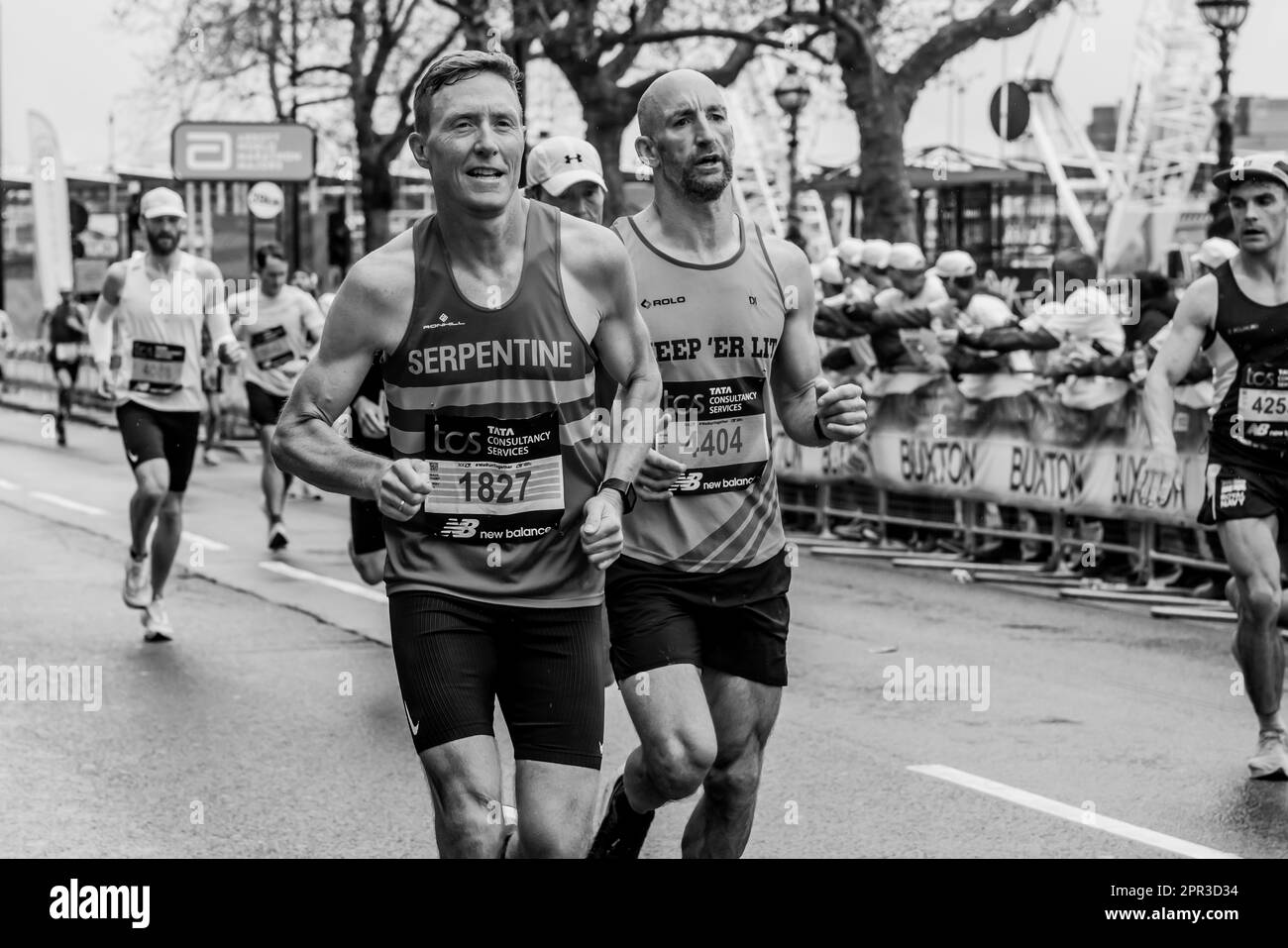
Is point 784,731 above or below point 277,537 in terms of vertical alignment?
above

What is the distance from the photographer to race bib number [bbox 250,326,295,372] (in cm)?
1575

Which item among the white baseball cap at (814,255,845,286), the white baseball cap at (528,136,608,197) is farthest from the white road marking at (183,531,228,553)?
the white baseball cap at (528,136,608,197)

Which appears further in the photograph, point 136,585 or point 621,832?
point 136,585

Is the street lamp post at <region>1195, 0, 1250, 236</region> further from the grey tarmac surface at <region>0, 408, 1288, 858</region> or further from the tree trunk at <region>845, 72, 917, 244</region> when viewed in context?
the grey tarmac surface at <region>0, 408, 1288, 858</region>

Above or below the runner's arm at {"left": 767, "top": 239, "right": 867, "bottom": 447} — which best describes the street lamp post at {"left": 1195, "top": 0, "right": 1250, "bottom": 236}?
above

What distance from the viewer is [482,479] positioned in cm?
438

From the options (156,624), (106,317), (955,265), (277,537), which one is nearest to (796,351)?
(156,624)

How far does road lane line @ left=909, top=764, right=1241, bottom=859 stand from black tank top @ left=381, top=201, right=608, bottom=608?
2715 millimetres

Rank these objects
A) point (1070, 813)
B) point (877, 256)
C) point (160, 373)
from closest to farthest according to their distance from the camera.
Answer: point (1070, 813) → point (160, 373) → point (877, 256)

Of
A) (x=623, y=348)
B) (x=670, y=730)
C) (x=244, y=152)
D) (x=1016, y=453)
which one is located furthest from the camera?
(x=244, y=152)

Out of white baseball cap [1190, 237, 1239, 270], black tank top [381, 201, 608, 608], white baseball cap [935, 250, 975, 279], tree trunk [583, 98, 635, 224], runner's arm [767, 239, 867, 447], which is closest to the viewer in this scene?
black tank top [381, 201, 608, 608]

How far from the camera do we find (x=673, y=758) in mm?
4957

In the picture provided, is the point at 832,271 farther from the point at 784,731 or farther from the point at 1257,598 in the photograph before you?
the point at 1257,598

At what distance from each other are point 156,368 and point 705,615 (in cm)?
589
